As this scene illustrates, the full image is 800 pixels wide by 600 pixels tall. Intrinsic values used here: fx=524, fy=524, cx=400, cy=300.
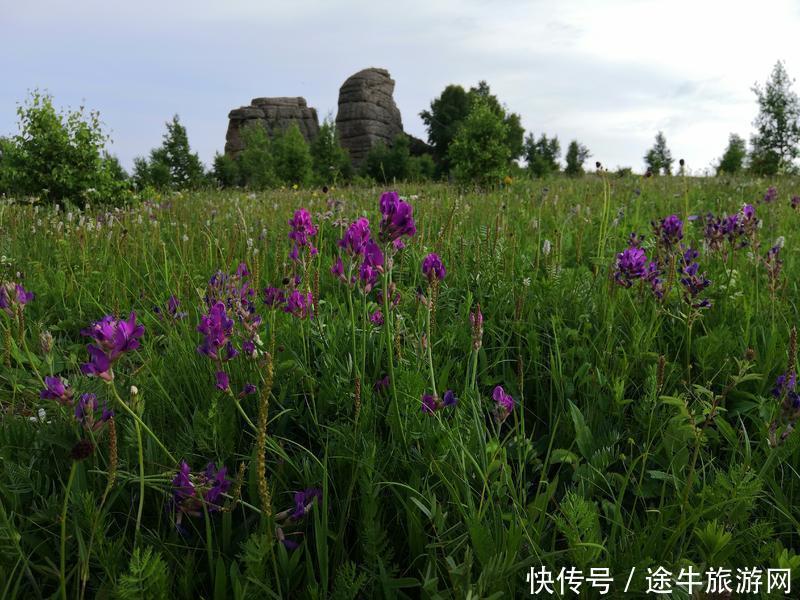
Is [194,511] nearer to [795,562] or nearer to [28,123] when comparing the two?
[795,562]

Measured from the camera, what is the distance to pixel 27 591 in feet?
4.26

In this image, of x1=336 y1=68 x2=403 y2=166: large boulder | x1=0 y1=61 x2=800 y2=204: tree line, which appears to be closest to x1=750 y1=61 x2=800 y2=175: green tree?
x1=0 y1=61 x2=800 y2=204: tree line

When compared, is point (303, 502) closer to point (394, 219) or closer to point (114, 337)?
point (114, 337)

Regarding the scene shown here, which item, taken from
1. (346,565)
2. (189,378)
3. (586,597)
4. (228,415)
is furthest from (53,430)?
(586,597)

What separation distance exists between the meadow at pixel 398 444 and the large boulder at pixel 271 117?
54.3 metres

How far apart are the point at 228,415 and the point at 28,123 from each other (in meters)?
12.1

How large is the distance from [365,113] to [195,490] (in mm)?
53313

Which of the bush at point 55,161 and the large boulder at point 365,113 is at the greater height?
the large boulder at point 365,113

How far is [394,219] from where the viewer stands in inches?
59.6

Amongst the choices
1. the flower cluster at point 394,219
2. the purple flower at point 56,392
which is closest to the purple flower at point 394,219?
the flower cluster at point 394,219

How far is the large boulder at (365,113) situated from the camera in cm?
5081

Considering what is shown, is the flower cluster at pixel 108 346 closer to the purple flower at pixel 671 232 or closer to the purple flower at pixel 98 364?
the purple flower at pixel 98 364

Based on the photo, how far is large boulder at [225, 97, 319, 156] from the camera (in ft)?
177

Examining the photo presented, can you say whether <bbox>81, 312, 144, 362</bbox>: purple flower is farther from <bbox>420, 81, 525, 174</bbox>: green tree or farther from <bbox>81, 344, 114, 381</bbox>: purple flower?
<bbox>420, 81, 525, 174</bbox>: green tree
